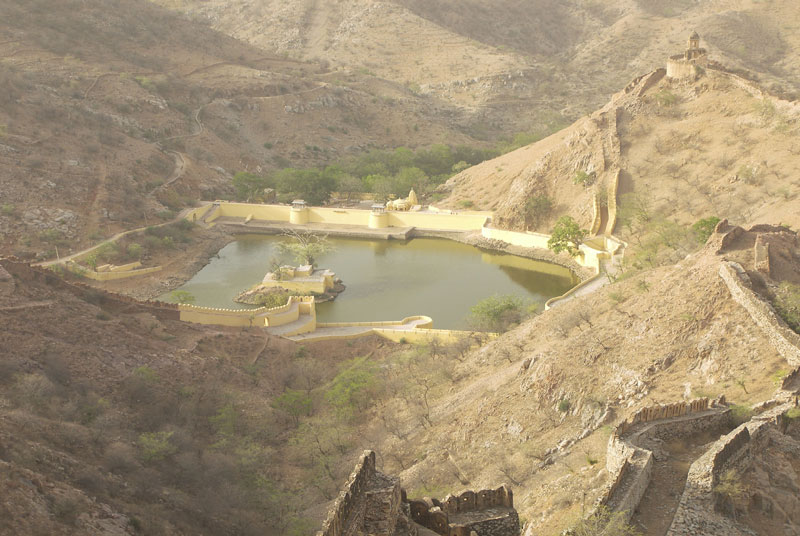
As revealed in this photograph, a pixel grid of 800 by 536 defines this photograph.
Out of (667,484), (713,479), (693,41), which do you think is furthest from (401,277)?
(713,479)

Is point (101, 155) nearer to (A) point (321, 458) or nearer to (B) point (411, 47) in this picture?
(A) point (321, 458)

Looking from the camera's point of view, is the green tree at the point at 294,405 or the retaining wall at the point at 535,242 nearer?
the green tree at the point at 294,405

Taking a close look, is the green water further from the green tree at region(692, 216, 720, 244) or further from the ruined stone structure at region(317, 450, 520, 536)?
Result: the ruined stone structure at region(317, 450, 520, 536)

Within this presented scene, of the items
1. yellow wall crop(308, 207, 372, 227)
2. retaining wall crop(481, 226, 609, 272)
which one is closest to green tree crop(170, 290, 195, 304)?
yellow wall crop(308, 207, 372, 227)

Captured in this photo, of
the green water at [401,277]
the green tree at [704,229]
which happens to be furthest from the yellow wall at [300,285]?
the green tree at [704,229]

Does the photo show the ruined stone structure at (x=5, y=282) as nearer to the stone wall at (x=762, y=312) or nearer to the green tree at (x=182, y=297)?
the green tree at (x=182, y=297)
